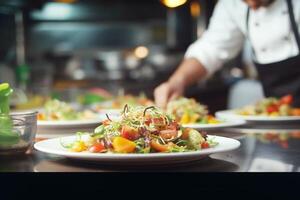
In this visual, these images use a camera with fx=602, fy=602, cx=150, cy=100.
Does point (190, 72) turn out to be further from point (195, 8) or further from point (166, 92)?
point (195, 8)

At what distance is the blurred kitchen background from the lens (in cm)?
676

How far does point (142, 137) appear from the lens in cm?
135

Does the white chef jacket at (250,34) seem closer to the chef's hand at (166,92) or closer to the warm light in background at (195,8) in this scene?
the chef's hand at (166,92)

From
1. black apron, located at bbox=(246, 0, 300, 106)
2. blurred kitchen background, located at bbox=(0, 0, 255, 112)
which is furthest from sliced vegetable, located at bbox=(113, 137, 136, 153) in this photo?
blurred kitchen background, located at bbox=(0, 0, 255, 112)

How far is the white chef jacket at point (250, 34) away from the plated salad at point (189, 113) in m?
1.03

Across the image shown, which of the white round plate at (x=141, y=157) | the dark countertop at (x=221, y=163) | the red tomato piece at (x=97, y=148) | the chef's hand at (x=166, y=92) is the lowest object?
the dark countertop at (x=221, y=163)

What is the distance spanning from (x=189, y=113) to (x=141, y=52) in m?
5.01

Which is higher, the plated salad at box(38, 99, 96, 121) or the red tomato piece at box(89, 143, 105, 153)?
the plated salad at box(38, 99, 96, 121)

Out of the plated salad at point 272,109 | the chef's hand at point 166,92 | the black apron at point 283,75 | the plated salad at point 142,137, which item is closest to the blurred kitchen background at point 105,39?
the black apron at point 283,75

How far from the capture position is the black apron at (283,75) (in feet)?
9.97

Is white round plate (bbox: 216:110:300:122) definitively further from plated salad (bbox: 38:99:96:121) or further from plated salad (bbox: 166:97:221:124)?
plated salad (bbox: 38:99:96:121)

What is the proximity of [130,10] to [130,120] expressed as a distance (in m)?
5.66

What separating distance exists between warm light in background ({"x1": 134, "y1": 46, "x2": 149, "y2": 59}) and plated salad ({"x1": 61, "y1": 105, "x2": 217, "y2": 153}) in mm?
5607

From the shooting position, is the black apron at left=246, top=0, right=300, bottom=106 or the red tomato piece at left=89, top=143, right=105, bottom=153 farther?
the black apron at left=246, top=0, right=300, bottom=106
